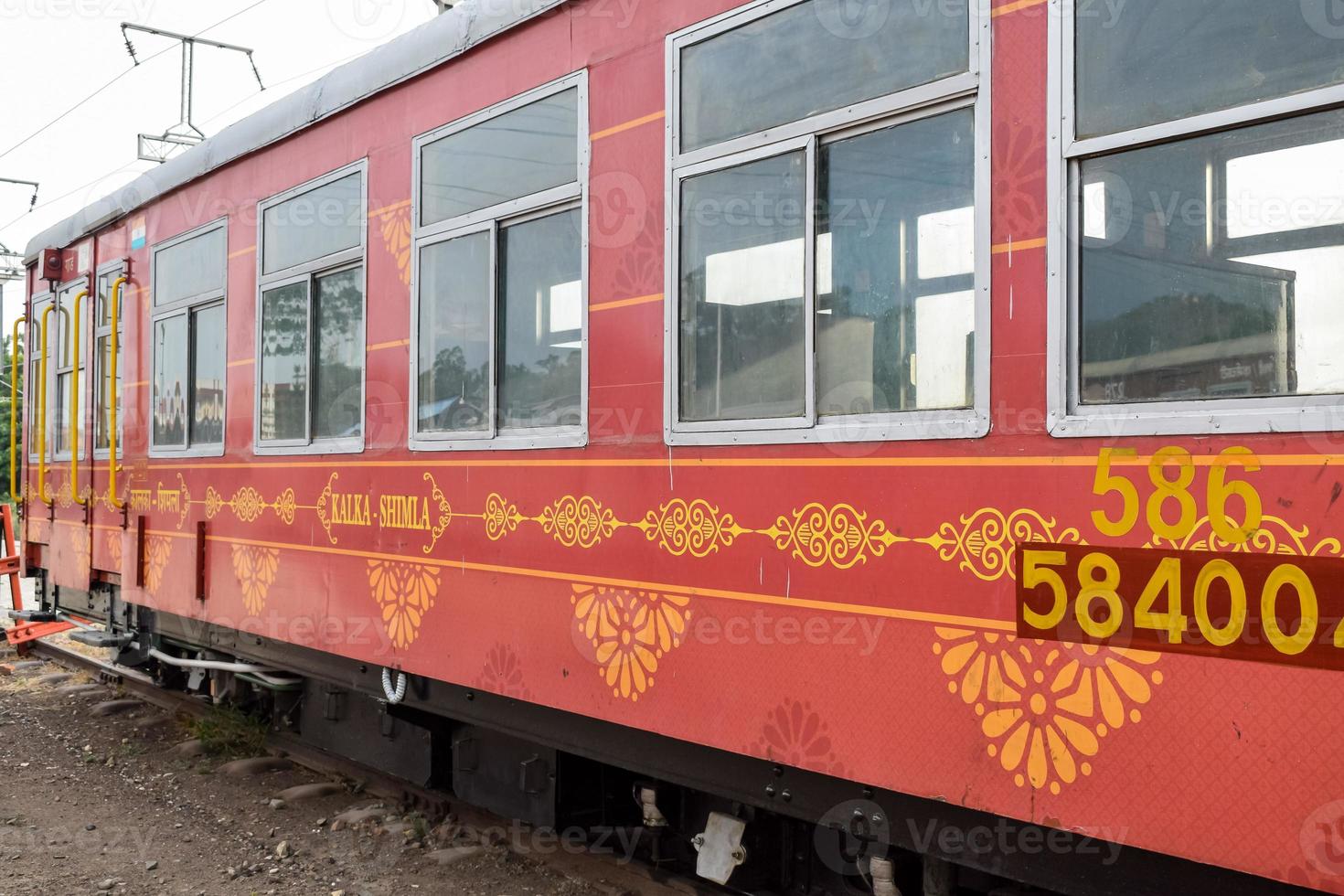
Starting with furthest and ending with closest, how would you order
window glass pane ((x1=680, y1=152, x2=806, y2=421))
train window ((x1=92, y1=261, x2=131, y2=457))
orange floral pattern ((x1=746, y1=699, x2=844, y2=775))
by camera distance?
train window ((x1=92, y1=261, x2=131, y2=457))
window glass pane ((x1=680, y1=152, x2=806, y2=421))
orange floral pattern ((x1=746, y1=699, x2=844, y2=775))

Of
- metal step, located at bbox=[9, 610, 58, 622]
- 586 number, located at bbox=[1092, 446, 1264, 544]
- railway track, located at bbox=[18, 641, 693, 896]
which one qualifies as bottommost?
railway track, located at bbox=[18, 641, 693, 896]

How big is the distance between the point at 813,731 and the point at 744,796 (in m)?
0.41

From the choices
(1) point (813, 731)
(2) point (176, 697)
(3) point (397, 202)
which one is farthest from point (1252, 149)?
(2) point (176, 697)

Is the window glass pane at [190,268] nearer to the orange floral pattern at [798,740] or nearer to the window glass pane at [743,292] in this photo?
the window glass pane at [743,292]

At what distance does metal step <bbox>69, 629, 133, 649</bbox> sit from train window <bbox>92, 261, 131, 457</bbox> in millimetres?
1060

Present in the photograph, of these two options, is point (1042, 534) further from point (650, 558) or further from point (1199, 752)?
point (650, 558)

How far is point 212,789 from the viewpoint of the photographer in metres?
5.99

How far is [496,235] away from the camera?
4.12 meters

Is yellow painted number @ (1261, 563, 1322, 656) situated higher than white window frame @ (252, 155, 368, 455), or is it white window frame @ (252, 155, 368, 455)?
white window frame @ (252, 155, 368, 455)

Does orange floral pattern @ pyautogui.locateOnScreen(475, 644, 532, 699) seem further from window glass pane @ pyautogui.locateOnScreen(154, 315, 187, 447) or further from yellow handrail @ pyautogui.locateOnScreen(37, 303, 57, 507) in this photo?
yellow handrail @ pyautogui.locateOnScreen(37, 303, 57, 507)

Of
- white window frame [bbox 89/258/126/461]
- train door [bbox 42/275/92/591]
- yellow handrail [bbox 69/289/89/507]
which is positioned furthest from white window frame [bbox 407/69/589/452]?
yellow handrail [bbox 69/289/89/507]

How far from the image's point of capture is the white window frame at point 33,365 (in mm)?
8547

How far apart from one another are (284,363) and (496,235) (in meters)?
1.72

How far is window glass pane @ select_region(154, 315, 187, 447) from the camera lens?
6328 mm
